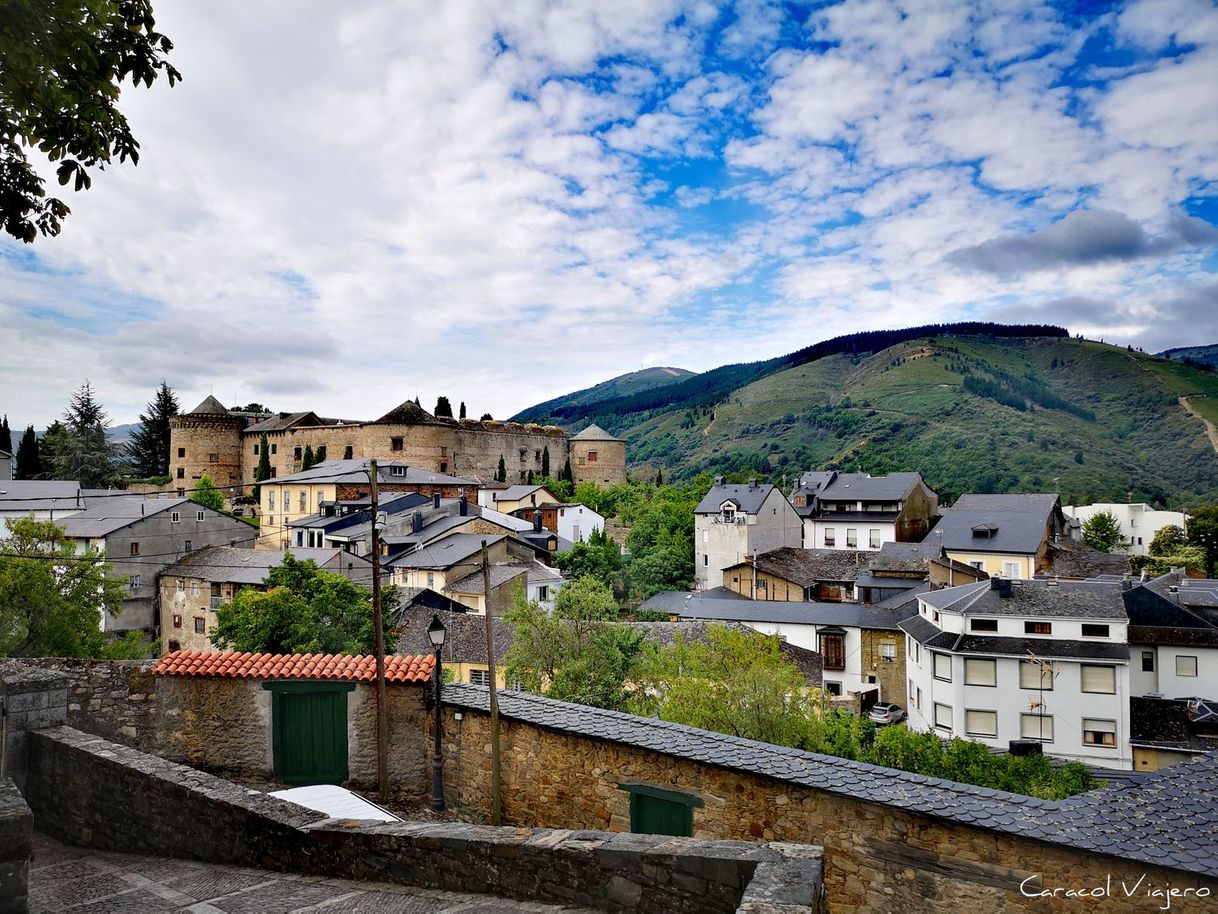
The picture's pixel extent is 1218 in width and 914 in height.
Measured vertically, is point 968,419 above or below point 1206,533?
above

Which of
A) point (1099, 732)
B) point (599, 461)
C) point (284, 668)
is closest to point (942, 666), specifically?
point (1099, 732)

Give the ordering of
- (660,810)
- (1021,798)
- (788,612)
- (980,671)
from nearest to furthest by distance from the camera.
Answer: (1021,798) < (660,810) < (980,671) < (788,612)

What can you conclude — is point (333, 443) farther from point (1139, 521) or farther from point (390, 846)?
point (1139, 521)

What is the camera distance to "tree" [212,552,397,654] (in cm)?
2259

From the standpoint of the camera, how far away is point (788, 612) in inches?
1467

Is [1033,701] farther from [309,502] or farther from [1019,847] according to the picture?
[309,502]

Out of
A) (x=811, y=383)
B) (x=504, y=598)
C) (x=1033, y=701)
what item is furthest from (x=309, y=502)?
(x=811, y=383)

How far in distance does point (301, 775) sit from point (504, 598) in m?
26.4

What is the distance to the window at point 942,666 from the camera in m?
27.7

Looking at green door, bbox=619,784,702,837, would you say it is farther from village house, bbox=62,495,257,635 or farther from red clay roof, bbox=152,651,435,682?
village house, bbox=62,495,257,635

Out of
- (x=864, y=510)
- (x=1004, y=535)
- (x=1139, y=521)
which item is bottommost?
(x=1139, y=521)

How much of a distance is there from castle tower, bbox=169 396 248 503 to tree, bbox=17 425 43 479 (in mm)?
11250

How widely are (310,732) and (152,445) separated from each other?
276 ft

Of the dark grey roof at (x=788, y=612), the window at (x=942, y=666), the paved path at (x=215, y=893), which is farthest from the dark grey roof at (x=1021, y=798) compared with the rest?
the dark grey roof at (x=788, y=612)
